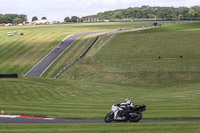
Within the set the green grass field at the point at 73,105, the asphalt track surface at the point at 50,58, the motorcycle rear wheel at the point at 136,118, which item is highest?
the motorcycle rear wheel at the point at 136,118

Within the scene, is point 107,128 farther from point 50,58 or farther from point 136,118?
point 50,58

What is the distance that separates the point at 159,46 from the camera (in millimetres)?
100062

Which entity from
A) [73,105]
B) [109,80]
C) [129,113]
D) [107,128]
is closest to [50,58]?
[109,80]

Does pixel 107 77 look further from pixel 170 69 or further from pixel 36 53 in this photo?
pixel 36 53

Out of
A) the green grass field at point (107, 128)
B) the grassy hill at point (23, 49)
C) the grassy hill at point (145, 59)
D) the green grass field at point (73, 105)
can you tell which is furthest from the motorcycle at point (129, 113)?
the grassy hill at point (23, 49)

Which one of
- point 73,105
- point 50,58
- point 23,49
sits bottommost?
point 50,58

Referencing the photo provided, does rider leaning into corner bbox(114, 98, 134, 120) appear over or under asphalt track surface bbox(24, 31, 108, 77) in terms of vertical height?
over

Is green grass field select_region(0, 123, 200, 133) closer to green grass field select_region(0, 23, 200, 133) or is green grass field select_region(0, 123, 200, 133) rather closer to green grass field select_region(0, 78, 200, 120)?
green grass field select_region(0, 23, 200, 133)

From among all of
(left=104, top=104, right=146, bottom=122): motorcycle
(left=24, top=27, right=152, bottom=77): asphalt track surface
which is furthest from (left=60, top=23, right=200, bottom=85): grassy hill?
(left=104, top=104, right=146, bottom=122): motorcycle

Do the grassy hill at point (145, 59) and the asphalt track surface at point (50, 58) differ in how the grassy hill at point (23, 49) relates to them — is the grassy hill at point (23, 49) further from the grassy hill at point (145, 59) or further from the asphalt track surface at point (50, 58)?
the grassy hill at point (145, 59)

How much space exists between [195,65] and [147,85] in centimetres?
1624

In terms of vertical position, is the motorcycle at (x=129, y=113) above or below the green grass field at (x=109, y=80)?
above

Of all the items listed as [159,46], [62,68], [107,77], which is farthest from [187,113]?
[159,46]

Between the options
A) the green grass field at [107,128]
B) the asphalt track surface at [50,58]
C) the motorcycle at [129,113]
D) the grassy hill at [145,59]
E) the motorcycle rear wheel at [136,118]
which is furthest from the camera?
the asphalt track surface at [50,58]
